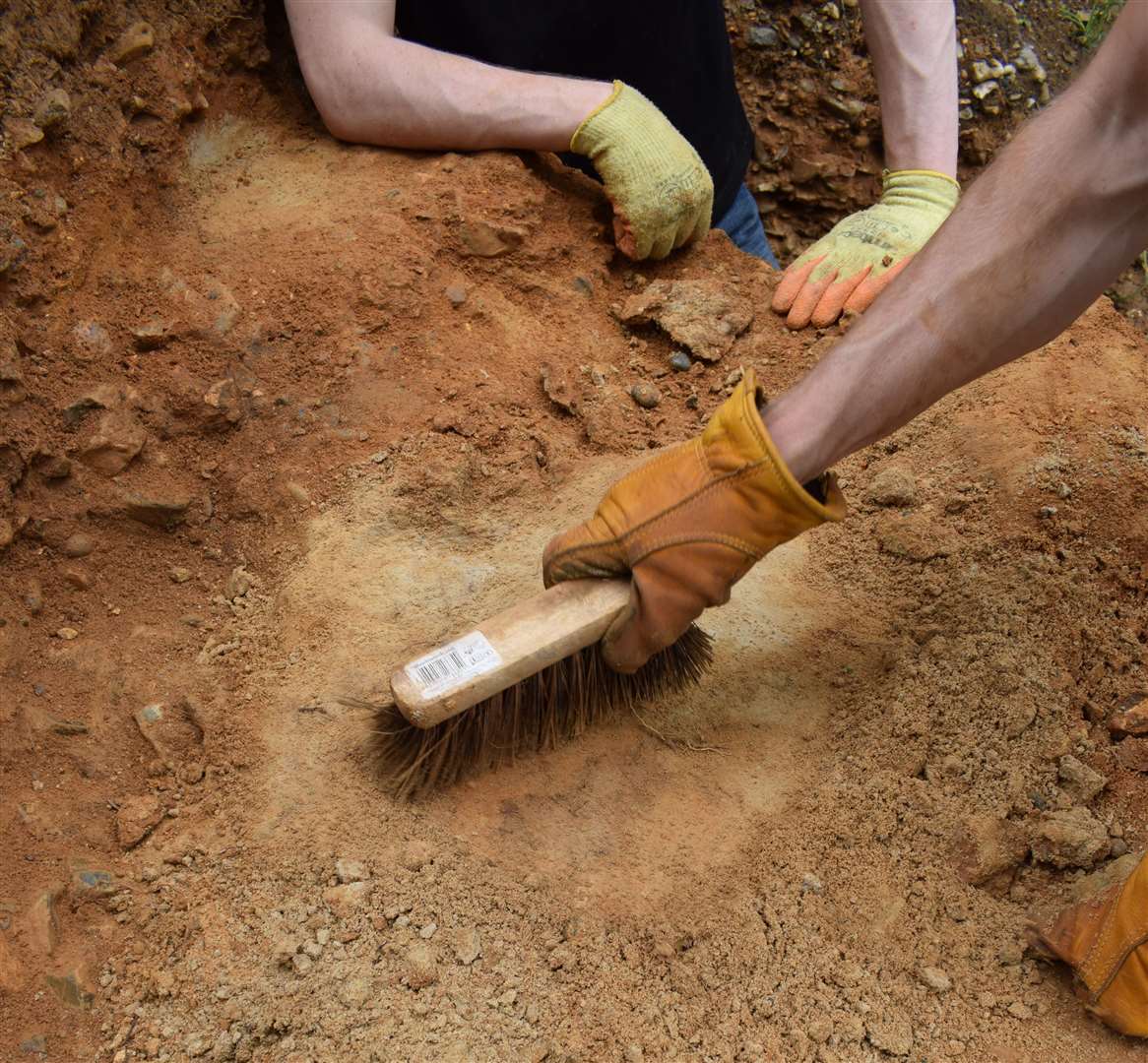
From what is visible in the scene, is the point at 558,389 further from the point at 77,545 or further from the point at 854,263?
the point at 77,545

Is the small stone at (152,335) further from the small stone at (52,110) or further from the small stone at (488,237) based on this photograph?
the small stone at (488,237)

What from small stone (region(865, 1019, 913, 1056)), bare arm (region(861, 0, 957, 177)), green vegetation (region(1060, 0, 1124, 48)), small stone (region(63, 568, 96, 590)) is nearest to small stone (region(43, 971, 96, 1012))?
small stone (region(63, 568, 96, 590))

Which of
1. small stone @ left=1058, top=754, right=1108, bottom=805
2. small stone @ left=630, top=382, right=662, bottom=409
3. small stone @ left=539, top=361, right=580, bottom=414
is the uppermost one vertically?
small stone @ left=539, top=361, right=580, bottom=414

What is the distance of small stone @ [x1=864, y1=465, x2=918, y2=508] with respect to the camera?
228 cm

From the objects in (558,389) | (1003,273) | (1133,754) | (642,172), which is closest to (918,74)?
(642,172)

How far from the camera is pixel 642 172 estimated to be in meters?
2.58

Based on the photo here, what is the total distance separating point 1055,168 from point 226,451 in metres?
1.59

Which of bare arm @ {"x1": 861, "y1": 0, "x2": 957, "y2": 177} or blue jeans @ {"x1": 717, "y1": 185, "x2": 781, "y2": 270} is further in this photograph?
blue jeans @ {"x1": 717, "y1": 185, "x2": 781, "y2": 270}

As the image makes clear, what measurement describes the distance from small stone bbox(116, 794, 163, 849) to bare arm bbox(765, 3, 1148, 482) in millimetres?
1163

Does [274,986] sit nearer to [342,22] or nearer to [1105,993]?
[1105,993]

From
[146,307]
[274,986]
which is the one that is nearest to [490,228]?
[146,307]

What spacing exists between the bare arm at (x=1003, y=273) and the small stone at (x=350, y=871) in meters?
0.93

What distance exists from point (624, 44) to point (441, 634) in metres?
1.86

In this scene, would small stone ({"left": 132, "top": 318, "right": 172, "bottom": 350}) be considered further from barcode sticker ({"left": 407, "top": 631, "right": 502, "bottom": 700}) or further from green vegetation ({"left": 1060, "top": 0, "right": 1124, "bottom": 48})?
green vegetation ({"left": 1060, "top": 0, "right": 1124, "bottom": 48})
